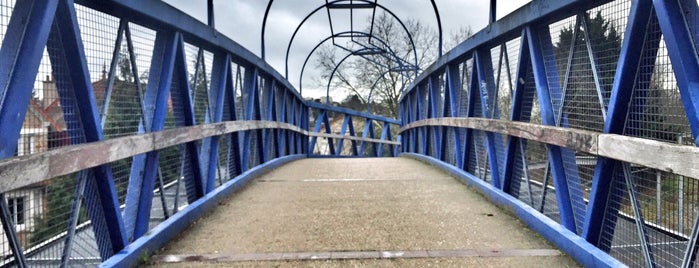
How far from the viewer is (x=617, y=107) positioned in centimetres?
216

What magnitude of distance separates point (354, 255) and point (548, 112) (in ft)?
5.01

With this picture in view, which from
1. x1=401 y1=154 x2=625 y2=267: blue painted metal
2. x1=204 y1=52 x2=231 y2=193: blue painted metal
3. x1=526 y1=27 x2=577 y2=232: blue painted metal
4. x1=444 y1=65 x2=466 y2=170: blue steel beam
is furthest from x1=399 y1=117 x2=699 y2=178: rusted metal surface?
x1=204 y1=52 x2=231 y2=193: blue painted metal

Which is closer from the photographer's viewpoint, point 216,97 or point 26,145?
point 26,145

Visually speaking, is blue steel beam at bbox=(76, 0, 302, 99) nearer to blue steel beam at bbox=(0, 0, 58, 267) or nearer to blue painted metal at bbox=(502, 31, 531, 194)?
blue steel beam at bbox=(0, 0, 58, 267)

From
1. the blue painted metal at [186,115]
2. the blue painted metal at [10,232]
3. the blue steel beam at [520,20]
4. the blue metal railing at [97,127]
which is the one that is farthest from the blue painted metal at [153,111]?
the blue steel beam at [520,20]

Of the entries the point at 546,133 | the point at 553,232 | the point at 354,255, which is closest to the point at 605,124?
the point at 546,133

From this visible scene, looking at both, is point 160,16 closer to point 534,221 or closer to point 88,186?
point 88,186

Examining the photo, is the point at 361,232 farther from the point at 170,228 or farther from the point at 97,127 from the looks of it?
the point at 97,127

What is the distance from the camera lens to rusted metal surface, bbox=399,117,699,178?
1635mm

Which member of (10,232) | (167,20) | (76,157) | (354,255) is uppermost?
(167,20)

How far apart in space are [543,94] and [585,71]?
395mm

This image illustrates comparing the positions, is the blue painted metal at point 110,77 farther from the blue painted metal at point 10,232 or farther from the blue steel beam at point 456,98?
the blue steel beam at point 456,98

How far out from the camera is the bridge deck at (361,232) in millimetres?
2621

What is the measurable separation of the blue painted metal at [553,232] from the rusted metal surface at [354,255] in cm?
11
